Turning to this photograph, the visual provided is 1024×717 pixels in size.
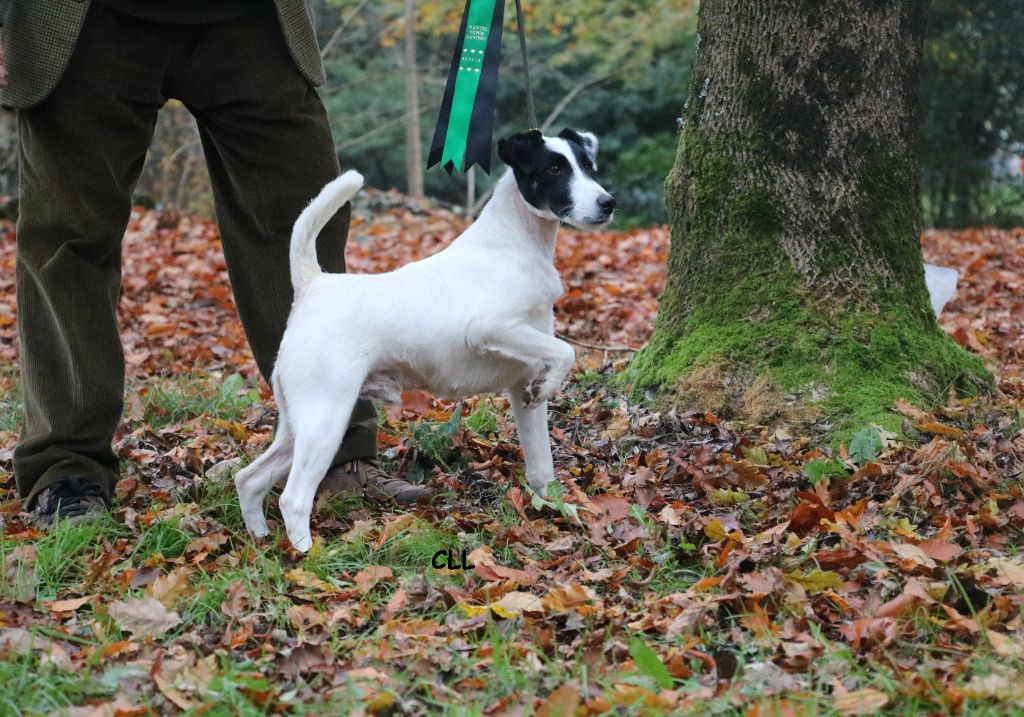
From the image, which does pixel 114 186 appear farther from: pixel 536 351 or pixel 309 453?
pixel 536 351

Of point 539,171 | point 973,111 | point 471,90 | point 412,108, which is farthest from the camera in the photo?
point 412,108

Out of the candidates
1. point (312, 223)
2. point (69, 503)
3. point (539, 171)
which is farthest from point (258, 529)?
point (539, 171)

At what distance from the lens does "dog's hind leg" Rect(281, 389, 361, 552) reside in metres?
3.44

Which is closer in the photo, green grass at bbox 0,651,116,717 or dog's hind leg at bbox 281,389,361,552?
green grass at bbox 0,651,116,717

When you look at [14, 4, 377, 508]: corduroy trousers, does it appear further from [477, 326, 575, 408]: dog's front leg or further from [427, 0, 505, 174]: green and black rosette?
[477, 326, 575, 408]: dog's front leg

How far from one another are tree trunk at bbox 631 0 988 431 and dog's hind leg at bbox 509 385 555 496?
2.68 feet

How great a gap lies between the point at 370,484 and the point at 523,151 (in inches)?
53.7

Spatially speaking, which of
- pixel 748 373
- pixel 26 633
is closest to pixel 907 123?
pixel 748 373

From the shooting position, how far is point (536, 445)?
386 centimetres

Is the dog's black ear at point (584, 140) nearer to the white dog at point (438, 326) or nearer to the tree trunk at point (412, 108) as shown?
the white dog at point (438, 326)

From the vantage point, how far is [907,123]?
433 cm

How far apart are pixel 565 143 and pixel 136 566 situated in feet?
6.74

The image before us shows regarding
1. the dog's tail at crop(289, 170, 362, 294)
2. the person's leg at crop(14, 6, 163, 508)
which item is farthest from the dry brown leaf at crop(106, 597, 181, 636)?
the dog's tail at crop(289, 170, 362, 294)

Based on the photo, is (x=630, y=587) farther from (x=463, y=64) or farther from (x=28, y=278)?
(x=28, y=278)
